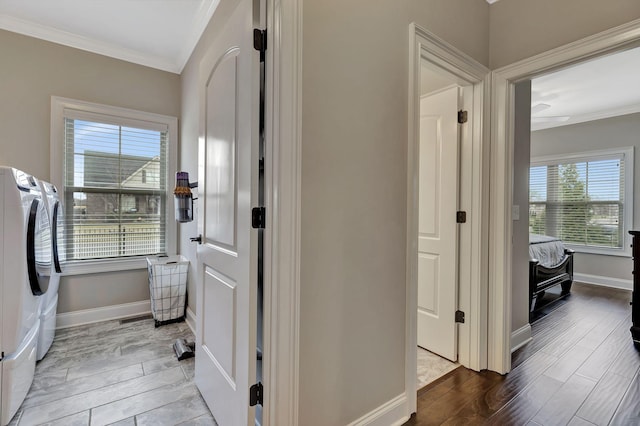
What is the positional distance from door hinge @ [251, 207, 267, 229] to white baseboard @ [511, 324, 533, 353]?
7.79ft

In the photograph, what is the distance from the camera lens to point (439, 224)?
2297 mm

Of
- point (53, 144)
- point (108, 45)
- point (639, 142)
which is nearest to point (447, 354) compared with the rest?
point (53, 144)

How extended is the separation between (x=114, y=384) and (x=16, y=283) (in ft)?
2.91

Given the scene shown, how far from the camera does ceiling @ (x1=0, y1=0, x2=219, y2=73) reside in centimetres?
235

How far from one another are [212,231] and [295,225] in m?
0.71

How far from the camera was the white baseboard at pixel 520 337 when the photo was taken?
2.37m

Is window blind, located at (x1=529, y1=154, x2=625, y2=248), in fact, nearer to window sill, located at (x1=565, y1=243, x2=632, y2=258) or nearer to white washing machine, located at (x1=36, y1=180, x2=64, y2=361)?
window sill, located at (x1=565, y1=243, x2=632, y2=258)

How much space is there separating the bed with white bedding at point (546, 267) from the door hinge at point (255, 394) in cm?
322

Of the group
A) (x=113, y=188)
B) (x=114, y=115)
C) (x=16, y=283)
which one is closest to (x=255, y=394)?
(x=16, y=283)

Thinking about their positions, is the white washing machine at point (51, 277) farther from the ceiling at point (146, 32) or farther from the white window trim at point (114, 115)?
the ceiling at point (146, 32)

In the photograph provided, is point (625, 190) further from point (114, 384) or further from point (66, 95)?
point (66, 95)

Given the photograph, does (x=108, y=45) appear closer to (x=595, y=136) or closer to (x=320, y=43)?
(x=320, y=43)

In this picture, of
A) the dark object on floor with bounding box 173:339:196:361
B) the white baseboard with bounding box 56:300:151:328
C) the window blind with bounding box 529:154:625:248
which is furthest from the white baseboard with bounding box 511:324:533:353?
the white baseboard with bounding box 56:300:151:328

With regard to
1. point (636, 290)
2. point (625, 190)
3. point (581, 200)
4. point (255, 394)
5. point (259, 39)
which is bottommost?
point (255, 394)
